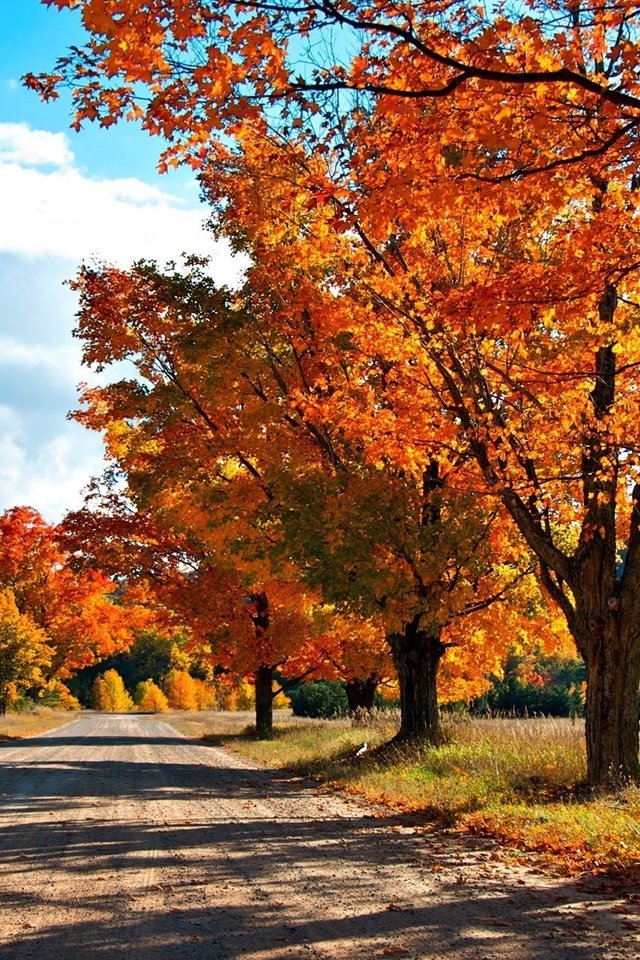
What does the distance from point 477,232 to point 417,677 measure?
968 cm

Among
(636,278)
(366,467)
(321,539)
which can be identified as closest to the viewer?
(636,278)

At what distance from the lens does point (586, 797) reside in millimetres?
11047

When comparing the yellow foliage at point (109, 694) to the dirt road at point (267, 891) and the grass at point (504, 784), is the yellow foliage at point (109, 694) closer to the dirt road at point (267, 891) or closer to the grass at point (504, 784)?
the grass at point (504, 784)

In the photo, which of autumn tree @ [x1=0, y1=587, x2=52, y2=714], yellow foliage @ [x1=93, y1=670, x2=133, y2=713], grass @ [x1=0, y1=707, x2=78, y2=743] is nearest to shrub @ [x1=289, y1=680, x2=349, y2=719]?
grass @ [x1=0, y1=707, x2=78, y2=743]

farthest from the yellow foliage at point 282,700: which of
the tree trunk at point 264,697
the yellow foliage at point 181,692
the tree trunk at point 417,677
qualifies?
the tree trunk at point 417,677

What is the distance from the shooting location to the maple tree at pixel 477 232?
6.11 meters

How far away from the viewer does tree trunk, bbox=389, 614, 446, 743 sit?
698 inches

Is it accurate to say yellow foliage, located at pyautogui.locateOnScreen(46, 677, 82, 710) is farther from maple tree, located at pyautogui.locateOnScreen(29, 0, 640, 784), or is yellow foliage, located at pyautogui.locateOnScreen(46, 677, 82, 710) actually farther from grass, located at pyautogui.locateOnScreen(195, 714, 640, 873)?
maple tree, located at pyautogui.locateOnScreen(29, 0, 640, 784)

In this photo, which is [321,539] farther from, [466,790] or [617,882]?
[617,882]

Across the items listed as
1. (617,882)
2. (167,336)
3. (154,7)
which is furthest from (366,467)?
(154,7)

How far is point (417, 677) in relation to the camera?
1791 centimetres

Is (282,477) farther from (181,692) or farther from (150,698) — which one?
(150,698)

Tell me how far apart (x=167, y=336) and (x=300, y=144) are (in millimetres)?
5567

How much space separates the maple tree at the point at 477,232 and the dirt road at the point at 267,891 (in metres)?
4.23
